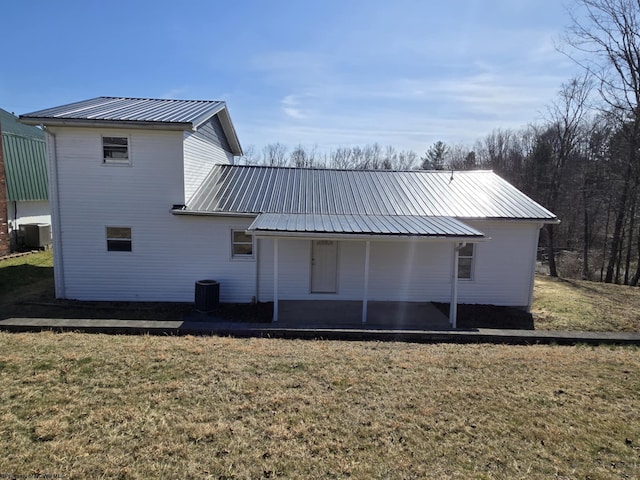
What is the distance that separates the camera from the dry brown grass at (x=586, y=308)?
955 centimetres

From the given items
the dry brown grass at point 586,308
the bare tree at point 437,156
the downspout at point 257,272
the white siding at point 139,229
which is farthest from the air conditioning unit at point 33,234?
the bare tree at point 437,156

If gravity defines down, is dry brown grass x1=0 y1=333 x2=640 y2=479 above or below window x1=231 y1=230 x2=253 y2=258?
below

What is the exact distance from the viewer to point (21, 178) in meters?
16.9

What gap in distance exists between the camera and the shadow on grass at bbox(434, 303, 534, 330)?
380 inches

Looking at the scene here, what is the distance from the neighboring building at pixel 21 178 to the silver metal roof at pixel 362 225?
1348cm

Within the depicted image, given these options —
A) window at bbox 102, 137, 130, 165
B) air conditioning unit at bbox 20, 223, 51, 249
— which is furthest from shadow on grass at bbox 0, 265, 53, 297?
window at bbox 102, 137, 130, 165

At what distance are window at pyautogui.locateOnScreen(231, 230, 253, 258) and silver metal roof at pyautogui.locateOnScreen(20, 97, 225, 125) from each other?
350cm

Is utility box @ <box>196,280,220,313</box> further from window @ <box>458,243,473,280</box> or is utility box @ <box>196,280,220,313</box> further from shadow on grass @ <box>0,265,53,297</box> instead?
window @ <box>458,243,473,280</box>

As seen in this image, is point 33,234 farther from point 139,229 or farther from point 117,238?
point 139,229

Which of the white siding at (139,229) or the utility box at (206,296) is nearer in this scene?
→ the utility box at (206,296)

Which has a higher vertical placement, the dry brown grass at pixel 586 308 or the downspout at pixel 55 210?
the downspout at pixel 55 210

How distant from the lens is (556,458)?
10.9 ft

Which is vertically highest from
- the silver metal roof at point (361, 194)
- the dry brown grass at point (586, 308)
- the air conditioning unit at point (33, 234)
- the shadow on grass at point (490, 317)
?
the silver metal roof at point (361, 194)

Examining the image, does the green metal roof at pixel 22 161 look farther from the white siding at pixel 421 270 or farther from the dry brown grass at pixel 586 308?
the dry brown grass at pixel 586 308
